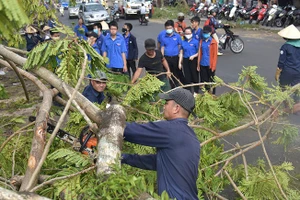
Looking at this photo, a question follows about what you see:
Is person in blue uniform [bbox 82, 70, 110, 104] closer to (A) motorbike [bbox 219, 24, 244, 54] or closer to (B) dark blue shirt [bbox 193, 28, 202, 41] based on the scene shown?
(B) dark blue shirt [bbox 193, 28, 202, 41]

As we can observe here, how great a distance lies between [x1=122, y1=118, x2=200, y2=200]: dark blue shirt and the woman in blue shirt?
5.38 metres

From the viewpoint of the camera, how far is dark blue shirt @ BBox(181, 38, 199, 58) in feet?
26.0

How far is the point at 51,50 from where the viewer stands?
2840 mm

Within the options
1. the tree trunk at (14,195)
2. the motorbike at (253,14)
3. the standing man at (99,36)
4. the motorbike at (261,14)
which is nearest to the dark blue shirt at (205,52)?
the standing man at (99,36)

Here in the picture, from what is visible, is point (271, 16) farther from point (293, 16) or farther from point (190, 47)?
point (190, 47)

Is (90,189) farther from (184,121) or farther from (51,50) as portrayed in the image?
(51,50)

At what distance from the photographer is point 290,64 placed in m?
6.31

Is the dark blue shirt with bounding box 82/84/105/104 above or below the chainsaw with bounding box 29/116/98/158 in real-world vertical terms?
below

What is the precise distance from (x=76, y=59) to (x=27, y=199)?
1348 mm

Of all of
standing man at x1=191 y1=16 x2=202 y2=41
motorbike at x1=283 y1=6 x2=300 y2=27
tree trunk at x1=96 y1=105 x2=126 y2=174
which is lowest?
motorbike at x1=283 y1=6 x2=300 y2=27

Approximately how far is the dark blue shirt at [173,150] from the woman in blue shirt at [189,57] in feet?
17.7

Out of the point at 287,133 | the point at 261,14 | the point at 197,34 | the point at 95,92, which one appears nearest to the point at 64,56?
the point at 95,92

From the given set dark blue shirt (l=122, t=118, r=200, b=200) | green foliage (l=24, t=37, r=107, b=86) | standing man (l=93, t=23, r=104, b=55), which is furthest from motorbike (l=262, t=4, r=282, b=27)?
dark blue shirt (l=122, t=118, r=200, b=200)

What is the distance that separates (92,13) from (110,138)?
2258 cm
